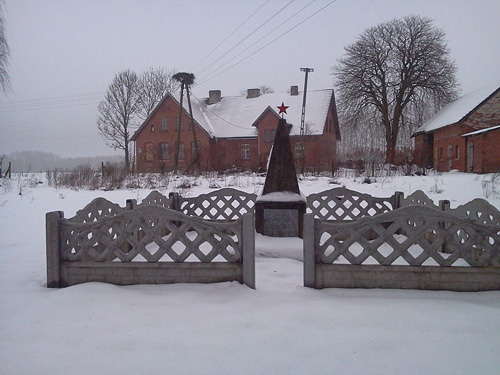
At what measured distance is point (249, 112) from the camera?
3909 cm

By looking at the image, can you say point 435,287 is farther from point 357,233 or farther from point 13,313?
point 13,313

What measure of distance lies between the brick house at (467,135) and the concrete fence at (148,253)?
73.9 ft

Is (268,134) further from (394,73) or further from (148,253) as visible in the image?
(148,253)

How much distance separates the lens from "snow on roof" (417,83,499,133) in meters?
26.9

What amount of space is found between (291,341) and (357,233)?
5.27 feet

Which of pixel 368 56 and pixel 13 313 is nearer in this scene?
pixel 13 313

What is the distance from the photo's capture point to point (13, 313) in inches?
140

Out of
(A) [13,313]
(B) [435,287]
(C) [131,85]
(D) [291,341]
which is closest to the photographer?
(D) [291,341]

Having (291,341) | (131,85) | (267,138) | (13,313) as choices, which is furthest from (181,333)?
(131,85)

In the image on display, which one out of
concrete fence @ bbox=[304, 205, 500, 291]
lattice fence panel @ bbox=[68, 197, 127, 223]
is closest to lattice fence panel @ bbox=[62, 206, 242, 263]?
concrete fence @ bbox=[304, 205, 500, 291]

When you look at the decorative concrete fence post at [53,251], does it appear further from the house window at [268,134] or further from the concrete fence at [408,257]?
the house window at [268,134]

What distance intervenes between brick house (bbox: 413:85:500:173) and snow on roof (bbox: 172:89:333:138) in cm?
1032

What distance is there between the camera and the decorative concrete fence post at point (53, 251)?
13.9ft

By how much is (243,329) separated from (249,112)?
37142 mm
